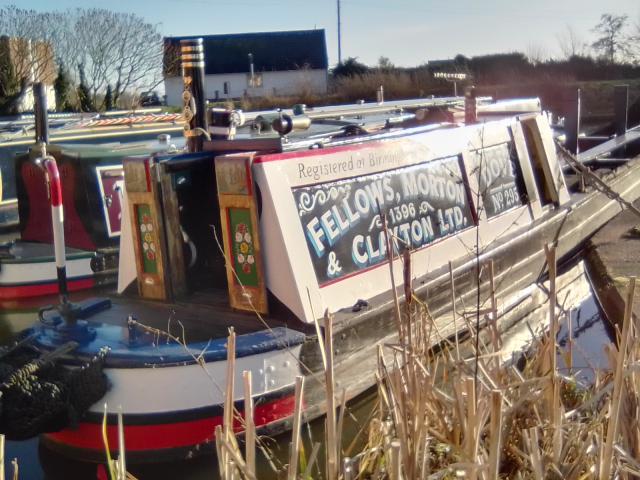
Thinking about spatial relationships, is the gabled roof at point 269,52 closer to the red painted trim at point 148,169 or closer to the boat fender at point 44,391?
the red painted trim at point 148,169

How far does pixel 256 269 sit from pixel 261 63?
47884 mm

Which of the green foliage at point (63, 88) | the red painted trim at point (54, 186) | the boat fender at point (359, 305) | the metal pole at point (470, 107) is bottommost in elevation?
the boat fender at point (359, 305)

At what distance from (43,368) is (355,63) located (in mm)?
38891

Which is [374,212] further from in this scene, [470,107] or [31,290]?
[31,290]

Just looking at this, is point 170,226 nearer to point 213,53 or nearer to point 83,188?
point 83,188

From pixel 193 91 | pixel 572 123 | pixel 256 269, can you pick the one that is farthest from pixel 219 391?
pixel 572 123

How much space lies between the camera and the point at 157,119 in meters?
12.3

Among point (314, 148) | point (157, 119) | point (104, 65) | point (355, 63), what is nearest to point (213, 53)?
point (355, 63)

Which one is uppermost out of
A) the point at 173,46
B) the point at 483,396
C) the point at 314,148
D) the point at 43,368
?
the point at 173,46

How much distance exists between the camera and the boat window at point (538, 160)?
7617 mm

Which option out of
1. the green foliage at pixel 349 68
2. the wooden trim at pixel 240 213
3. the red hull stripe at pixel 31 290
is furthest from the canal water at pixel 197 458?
the green foliage at pixel 349 68

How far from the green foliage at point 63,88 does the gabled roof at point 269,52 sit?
64.7 ft

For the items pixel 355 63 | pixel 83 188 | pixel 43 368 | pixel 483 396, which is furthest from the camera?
pixel 355 63

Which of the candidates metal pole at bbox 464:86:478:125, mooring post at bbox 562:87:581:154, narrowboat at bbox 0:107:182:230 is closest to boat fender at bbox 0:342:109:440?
metal pole at bbox 464:86:478:125
